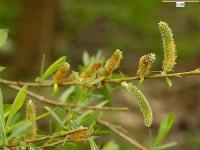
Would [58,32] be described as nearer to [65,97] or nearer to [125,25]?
[125,25]

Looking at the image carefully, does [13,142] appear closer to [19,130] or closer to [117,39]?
[19,130]

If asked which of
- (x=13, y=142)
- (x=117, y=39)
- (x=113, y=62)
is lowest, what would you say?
(x=117, y=39)

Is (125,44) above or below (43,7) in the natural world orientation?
below

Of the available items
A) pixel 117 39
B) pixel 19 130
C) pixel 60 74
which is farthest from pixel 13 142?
pixel 117 39

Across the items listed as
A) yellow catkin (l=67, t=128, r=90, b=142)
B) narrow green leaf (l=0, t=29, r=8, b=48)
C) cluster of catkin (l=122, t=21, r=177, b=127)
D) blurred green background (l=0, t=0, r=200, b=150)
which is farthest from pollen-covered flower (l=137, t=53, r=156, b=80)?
blurred green background (l=0, t=0, r=200, b=150)

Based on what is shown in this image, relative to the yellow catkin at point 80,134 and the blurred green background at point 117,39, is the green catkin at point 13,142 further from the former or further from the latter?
the blurred green background at point 117,39

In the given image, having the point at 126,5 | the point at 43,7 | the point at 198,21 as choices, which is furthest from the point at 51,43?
the point at 198,21

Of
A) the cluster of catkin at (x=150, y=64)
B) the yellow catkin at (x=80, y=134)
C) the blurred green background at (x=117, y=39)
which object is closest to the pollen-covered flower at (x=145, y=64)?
the cluster of catkin at (x=150, y=64)
